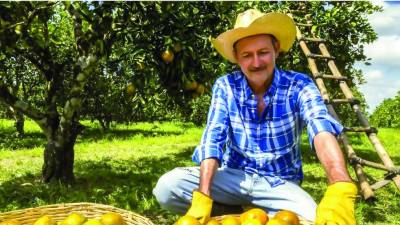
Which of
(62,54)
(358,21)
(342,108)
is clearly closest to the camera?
(358,21)

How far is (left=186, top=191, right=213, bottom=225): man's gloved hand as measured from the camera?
2551 mm

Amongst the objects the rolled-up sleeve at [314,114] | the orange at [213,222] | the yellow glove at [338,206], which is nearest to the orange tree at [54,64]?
the rolled-up sleeve at [314,114]

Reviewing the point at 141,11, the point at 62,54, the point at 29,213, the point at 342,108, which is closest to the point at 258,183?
the point at 29,213

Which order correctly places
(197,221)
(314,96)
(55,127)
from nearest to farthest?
(197,221) → (314,96) → (55,127)

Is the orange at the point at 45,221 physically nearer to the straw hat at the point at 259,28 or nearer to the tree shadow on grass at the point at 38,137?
the straw hat at the point at 259,28

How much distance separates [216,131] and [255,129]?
287mm

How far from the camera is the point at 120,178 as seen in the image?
765 centimetres

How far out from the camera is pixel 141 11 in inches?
204

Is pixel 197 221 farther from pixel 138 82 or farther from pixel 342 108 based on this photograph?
pixel 342 108

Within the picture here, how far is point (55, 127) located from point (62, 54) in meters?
8.41

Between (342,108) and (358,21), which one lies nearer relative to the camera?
(358,21)

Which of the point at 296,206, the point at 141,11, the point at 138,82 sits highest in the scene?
the point at 141,11

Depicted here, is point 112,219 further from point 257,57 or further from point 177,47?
point 177,47

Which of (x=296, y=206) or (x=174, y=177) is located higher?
(x=174, y=177)
